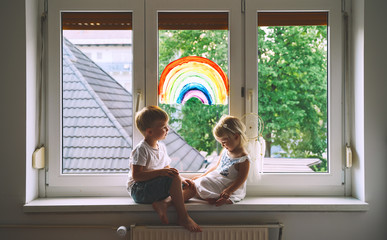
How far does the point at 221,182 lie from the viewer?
1869 millimetres

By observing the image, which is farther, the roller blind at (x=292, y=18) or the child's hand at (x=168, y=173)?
the roller blind at (x=292, y=18)

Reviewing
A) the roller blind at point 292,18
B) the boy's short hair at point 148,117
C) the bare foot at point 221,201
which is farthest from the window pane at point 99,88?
the roller blind at point 292,18

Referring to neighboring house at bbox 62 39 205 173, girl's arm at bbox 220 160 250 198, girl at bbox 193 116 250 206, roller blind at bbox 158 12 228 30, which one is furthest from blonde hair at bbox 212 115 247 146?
roller blind at bbox 158 12 228 30

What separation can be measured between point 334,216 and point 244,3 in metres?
1.38

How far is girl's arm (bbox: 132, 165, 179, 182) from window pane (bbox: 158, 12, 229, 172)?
29 cm

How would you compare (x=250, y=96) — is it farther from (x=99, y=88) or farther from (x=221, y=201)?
(x=99, y=88)

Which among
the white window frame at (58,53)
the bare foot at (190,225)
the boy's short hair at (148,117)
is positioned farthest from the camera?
the white window frame at (58,53)

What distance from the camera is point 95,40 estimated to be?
2055mm

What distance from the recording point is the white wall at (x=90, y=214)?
187cm

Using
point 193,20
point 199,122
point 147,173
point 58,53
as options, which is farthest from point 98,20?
point 147,173

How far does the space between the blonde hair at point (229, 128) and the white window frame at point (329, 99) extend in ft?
0.58

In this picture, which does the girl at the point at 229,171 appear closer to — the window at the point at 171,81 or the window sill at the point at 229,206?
the window sill at the point at 229,206
